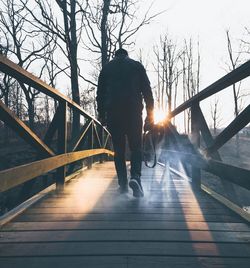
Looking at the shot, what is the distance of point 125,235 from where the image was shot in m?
2.12

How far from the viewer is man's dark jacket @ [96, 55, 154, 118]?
3488mm

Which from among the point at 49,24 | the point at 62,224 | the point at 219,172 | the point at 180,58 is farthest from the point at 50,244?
the point at 180,58

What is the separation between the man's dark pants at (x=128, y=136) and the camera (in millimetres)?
3539

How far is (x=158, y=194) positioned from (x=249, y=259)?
1997 millimetres

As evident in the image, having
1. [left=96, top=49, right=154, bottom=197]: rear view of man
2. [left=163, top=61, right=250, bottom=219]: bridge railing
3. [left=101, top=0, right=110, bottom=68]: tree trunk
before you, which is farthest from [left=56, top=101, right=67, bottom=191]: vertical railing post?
[left=101, top=0, right=110, bottom=68]: tree trunk

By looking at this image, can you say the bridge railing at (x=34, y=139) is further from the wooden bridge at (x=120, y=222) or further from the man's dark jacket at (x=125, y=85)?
the man's dark jacket at (x=125, y=85)

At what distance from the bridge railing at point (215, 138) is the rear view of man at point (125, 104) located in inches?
27.0

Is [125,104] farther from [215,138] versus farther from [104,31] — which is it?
[104,31]

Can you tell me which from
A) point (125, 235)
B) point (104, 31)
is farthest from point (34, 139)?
point (104, 31)

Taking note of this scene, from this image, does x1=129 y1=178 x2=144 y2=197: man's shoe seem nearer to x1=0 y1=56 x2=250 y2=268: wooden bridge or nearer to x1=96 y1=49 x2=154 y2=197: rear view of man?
x1=96 y1=49 x2=154 y2=197: rear view of man

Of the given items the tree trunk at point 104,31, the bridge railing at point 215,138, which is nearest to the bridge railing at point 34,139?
the bridge railing at point 215,138

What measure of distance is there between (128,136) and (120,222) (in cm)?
138

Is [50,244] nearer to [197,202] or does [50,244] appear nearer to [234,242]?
[234,242]

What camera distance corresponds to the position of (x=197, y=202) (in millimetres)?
3248
